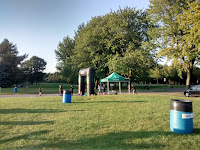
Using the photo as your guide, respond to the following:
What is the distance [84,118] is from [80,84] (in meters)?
17.8

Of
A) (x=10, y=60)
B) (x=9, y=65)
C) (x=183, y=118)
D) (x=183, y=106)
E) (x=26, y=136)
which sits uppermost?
(x=10, y=60)

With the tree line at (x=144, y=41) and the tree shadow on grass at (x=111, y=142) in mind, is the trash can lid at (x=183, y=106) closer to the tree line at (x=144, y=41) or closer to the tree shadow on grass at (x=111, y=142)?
the tree shadow on grass at (x=111, y=142)

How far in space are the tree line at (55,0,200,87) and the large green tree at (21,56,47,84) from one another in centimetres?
5764

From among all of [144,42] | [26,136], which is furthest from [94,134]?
[144,42]

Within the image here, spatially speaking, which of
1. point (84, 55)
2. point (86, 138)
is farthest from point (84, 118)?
point (84, 55)

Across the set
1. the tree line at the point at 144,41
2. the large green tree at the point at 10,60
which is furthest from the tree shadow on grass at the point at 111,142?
the large green tree at the point at 10,60

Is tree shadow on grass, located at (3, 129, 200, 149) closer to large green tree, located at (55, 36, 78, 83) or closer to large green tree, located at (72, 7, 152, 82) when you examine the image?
large green tree, located at (72, 7, 152, 82)

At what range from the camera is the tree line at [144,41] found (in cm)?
2417

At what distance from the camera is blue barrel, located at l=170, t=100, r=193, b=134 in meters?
5.91

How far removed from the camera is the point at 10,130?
6551 millimetres

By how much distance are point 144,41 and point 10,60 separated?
48665 mm

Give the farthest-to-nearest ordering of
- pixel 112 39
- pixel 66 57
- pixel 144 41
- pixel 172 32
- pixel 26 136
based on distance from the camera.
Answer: pixel 66 57, pixel 144 41, pixel 112 39, pixel 172 32, pixel 26 136

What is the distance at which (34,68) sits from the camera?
103 meters

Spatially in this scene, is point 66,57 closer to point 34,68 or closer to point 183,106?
point 183,106
